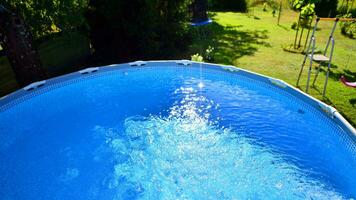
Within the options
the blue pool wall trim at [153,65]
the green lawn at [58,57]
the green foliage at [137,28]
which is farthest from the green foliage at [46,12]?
the green foliage at [137,28]

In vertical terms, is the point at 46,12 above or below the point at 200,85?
above

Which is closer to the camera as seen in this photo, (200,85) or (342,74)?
(200,85)

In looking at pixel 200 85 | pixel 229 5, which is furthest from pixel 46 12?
pixel 229 5

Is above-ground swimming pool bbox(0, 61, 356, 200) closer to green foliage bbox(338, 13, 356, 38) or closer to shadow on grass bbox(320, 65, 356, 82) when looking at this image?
shadow on grass bbox(320, 65, 356, 82)

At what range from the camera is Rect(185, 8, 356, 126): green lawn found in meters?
8.61

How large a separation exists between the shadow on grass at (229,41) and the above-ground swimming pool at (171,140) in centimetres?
238

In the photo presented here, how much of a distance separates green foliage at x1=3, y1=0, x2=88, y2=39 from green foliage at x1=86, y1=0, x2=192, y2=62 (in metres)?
1.84

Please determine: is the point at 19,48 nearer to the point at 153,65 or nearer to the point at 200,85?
the point at 153,65

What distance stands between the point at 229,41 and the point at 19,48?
9008 mm

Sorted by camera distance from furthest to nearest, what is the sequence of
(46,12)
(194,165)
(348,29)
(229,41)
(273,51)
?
(348,29), (229,41), (273,51), (46,12), (194,165)

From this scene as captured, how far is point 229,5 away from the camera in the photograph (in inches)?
861

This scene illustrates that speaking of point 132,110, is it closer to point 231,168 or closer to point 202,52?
point 231,168

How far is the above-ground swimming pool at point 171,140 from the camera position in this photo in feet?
19.1

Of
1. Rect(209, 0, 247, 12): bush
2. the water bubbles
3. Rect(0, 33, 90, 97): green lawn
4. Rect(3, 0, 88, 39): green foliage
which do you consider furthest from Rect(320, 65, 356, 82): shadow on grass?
Rect(209, 0, 247, 12): bush
